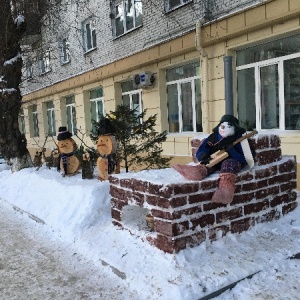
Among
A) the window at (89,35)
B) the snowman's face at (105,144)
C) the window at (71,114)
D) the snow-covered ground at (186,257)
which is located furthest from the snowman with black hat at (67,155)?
the window at (71,114)

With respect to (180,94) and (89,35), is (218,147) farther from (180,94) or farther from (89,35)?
(89,35)

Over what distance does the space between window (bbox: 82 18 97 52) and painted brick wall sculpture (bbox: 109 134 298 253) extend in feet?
31.1

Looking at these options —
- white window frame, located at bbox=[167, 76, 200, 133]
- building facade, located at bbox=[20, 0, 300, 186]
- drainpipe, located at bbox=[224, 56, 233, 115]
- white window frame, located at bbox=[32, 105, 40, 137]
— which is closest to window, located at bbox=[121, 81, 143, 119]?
building facade, located at bbox=[20, 0, 300, 186]

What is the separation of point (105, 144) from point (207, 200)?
8.31 ft

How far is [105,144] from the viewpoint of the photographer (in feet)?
16.8

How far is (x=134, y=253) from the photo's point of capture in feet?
9.61

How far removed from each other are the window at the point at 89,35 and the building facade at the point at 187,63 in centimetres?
3

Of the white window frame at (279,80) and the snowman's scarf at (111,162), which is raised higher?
the white window frame at (279,80)

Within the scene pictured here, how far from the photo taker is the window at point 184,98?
8297 mm

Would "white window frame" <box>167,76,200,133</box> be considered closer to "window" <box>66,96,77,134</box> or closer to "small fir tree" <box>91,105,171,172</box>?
"small fir tree" <box>91,105,171,172</box>

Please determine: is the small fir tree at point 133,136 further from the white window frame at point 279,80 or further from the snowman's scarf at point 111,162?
the white window frame at point 279,80

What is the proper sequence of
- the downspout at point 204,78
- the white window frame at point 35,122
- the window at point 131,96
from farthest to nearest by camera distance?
1. the white window frame at point 35,122
2. the window at point 131,96
3. the downspout at point 204,78

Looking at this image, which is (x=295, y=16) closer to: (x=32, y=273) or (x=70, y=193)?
(x=70, y=193)

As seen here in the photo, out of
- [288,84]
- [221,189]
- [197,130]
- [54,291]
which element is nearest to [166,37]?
[197,130]
